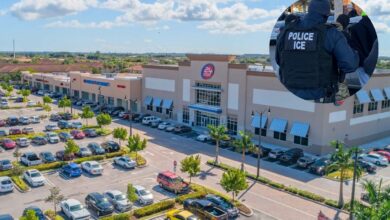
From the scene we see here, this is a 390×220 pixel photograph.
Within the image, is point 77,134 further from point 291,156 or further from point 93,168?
point 291,156

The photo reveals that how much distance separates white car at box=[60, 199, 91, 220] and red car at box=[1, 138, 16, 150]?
20.9 m

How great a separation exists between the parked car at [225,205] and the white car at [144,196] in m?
4.14

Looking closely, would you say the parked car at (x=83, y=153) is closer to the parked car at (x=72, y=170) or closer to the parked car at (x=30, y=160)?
the parked car at (x=30, y=160)

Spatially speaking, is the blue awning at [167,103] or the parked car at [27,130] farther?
the blue awning at [167,103]

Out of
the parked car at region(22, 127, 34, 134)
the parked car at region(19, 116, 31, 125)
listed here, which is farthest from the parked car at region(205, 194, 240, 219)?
the parked car at region(19, 116, 31, 125)

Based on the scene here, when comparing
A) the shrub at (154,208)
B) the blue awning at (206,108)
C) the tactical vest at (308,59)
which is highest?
the tactical vest at (308,59)

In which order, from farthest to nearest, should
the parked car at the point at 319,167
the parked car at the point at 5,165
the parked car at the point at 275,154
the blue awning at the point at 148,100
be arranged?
the blue awning at the point at 148,100 < the parked car at the point at 275,154 < the parked car at the point at 319,167 < the parked car at the point at 5,165

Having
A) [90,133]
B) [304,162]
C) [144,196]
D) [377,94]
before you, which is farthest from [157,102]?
[144,196]

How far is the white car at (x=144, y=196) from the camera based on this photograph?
2841 cm

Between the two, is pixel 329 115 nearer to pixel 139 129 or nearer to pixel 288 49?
pixel 139 129

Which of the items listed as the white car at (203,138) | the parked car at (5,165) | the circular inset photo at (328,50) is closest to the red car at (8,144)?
the parked car at (5,165)

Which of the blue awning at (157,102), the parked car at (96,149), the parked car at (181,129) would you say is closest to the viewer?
the parked car at (96,149)

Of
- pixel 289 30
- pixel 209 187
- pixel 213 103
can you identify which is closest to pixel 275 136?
pixel 213 103

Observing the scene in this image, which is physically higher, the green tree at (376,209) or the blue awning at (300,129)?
the green tree at (376,209)
